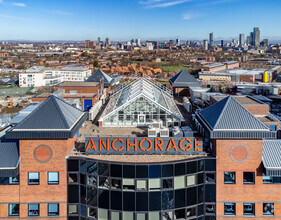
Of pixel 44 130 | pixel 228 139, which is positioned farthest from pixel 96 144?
pixel 228 139

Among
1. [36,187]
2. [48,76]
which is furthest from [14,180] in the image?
[48,76]

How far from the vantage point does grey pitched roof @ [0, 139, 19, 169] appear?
870 inches

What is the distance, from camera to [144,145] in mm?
23250

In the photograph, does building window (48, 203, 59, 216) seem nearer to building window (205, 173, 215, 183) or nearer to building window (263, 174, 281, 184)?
building window (205, 173, 215, 183)

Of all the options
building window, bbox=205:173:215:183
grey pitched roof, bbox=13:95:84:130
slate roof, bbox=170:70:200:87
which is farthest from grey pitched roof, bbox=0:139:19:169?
slate roof, bbox=170:70:200:87

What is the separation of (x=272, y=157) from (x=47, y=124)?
623 inches

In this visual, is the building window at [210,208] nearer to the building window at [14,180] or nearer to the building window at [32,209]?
the building window at [32,209]

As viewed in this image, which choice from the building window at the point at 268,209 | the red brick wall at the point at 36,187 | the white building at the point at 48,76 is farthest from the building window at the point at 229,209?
the white building at the point at 48,76

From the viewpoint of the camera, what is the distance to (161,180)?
21078 mm

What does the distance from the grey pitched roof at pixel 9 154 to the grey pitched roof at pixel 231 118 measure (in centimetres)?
1397

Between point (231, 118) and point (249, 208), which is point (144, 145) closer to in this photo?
point (231, 118)

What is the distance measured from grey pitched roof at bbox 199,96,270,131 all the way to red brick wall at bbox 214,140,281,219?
1015 mm

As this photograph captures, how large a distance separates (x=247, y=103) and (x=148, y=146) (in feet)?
49.2

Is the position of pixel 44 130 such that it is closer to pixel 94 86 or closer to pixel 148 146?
pixel 148 146
